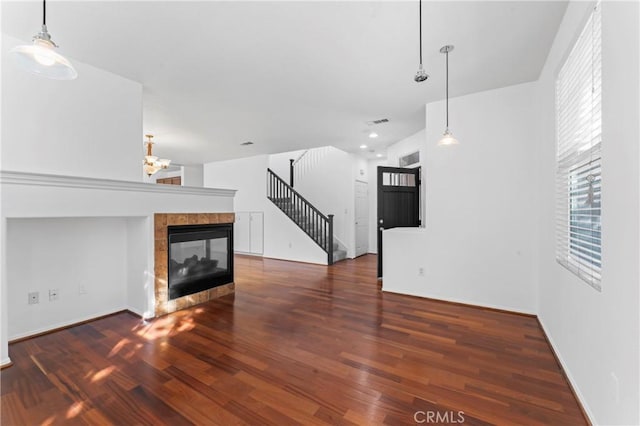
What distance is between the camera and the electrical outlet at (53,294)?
9.55 ft

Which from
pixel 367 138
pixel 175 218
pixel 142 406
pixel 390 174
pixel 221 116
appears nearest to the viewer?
pixel 142 406

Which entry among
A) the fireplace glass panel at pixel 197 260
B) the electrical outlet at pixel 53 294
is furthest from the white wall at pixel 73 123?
the electrical outlet at pixel 53 294

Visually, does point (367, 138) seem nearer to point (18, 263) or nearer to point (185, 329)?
point (185, 329)

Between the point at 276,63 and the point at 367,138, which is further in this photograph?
the point at 367,138

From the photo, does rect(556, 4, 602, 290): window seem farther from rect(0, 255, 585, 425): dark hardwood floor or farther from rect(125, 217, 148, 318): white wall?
rect(125, 217, 148, 318): white wall

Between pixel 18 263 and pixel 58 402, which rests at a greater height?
pixel 18 263

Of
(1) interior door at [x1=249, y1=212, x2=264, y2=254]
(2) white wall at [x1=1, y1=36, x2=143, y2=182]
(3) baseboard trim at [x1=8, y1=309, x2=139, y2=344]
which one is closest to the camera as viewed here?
(2) white wall at [x1=1, y1=36, x2=143, y2=182]

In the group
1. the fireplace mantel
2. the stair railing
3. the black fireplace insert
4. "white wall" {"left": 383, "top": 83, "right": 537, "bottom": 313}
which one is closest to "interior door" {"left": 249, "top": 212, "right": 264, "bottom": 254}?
the stair railing

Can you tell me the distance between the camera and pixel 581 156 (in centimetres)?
197

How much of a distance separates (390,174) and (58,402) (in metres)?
4.93

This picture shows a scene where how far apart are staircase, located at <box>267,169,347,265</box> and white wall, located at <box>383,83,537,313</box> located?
2918 millimetres

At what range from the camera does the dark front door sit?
4930mm

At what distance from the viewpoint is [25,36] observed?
248 centimetres

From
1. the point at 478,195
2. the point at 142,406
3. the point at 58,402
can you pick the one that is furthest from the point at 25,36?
the point at 478,195
